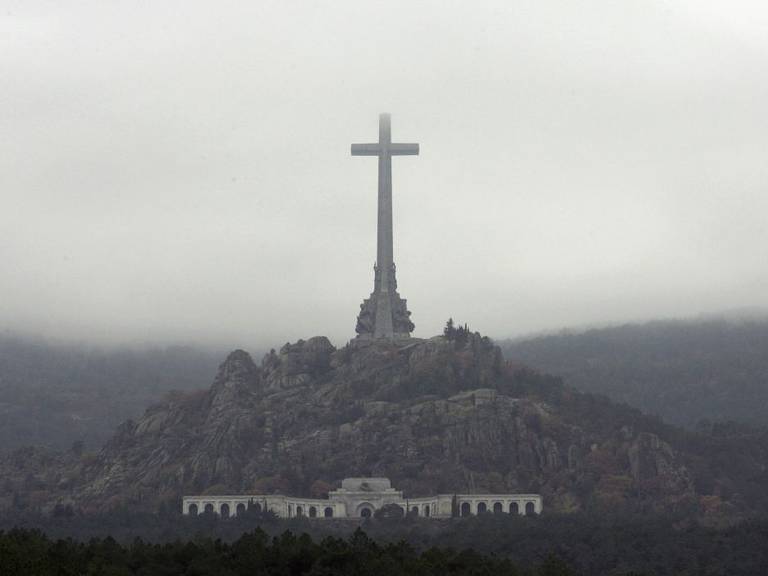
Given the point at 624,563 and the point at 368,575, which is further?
the point at 624,563

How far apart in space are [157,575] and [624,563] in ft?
186

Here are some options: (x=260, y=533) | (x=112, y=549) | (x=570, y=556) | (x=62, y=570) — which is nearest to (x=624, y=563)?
(x=570, y=556)

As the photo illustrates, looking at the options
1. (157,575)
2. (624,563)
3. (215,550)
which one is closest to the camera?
(157,575)

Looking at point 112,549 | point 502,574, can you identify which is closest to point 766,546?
point 502,574

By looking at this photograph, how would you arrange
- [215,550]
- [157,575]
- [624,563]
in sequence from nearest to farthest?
[157,575]
[215,550]
[624,563]

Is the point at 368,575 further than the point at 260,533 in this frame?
No

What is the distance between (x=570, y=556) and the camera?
188750mm

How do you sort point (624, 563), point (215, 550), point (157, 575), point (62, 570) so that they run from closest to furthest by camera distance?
1. point (62, 570)
2. point (157, 575)
3. point (215, 550)
4. point (624, 563)

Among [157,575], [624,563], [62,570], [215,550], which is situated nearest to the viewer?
[62,570]

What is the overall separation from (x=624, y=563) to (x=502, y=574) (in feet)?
136

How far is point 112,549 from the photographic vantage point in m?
150

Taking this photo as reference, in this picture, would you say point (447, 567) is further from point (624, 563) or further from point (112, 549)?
point (624, 563)

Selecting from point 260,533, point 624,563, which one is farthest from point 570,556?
point 260,533

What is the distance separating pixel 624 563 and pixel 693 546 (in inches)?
494
